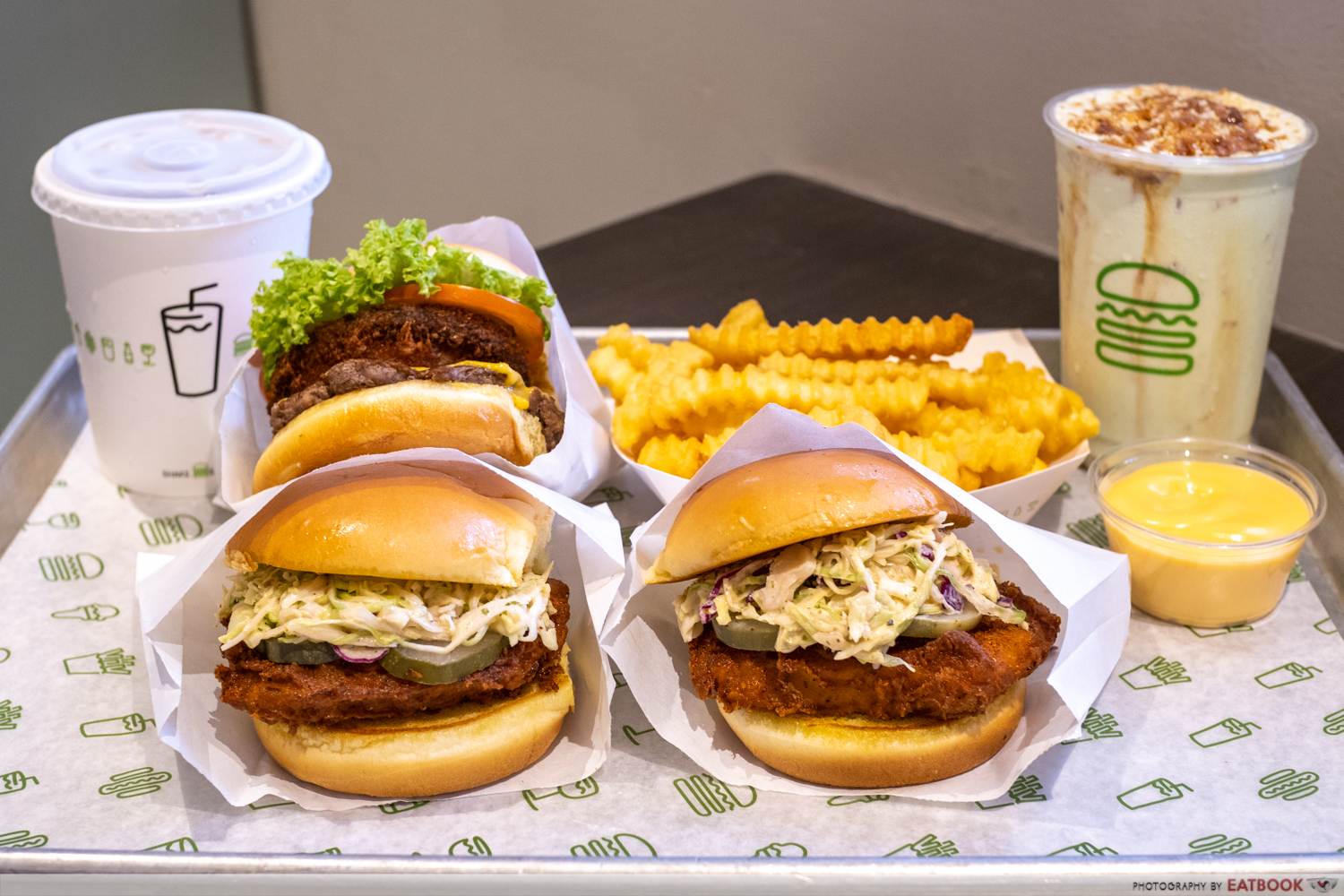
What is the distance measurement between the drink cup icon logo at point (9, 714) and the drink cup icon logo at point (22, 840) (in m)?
0.27

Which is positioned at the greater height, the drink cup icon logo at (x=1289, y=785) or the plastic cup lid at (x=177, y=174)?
the plastic cup lid at (x=177, y=174)

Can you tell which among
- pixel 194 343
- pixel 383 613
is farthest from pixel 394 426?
pixel 194 343

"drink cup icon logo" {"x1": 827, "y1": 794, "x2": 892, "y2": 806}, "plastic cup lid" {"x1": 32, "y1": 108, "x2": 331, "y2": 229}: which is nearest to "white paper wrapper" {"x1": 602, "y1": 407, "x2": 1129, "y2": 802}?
"drink cup icon logo" {"x1": 827, "y1": 794, "x2": 892, "y2": 806}

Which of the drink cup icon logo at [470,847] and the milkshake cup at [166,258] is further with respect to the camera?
the milkshake cup at [166,258]

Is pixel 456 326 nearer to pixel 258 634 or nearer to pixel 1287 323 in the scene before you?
pixel 258 634

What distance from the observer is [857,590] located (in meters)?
1.86

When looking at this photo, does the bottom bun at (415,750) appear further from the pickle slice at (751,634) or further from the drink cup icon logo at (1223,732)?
the drink cup icon logo at (1223,732)

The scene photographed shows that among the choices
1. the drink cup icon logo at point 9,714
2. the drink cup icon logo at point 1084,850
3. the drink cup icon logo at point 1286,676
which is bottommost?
the drink cup icon logo at point 1286,676

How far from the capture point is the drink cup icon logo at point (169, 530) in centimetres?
257

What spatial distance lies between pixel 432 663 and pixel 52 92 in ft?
13.2

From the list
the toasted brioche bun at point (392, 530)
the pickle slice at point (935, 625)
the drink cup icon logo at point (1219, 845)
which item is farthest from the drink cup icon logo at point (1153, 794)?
the toasted brioche bun at point (392, 530)

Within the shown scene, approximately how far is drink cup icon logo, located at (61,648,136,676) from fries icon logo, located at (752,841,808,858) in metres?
1.11

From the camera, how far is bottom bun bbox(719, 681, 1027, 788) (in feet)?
6.05

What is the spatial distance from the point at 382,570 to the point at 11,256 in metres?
3.78
